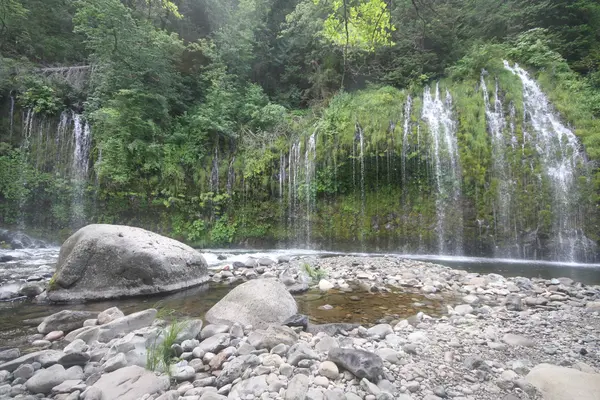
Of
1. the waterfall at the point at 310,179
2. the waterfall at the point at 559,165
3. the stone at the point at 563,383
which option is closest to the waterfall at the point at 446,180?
the waterfall at the point at 559,165

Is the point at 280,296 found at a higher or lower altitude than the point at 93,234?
lower

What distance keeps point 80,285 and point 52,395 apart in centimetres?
313

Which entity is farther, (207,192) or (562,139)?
(207,192)

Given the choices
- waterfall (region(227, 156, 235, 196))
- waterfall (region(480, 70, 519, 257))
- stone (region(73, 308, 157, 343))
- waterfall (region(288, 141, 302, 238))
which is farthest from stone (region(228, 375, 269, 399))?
waterfall (region(227, 156, 235, 196))

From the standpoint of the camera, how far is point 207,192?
1155 centimetres

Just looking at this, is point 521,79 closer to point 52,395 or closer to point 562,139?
point 562,139

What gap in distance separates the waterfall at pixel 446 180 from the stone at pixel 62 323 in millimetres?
9008

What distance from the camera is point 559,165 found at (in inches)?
322

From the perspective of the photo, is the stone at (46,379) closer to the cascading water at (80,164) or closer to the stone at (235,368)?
the stone at (235,368)

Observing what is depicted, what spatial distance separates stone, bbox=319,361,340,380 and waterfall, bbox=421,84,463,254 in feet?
26.0

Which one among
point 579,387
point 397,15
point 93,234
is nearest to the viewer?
point 579,387

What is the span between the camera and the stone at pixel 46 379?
223 centimetres

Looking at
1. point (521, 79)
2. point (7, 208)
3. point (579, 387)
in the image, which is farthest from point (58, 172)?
point (521, 79)

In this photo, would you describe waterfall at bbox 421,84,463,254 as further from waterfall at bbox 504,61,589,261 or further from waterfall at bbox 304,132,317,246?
waterfall at bbox 304,132,317,246
